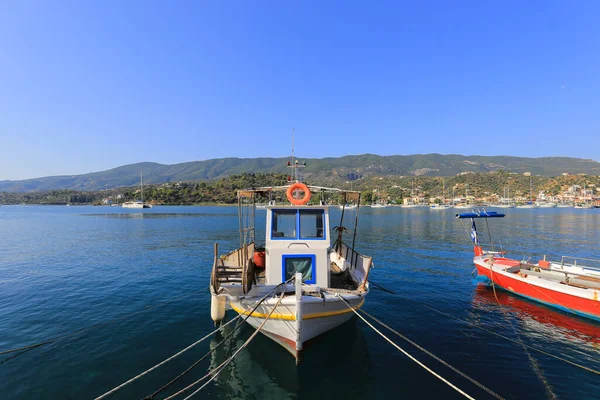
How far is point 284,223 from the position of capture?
10922mm

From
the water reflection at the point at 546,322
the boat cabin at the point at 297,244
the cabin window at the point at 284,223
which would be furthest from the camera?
the cabin window at the point at 284,223

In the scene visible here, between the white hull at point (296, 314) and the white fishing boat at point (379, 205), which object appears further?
the white fishing boat at point (379, 205)

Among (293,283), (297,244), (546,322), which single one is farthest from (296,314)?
(546,322)

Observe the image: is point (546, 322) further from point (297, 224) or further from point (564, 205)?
point (564, 205)

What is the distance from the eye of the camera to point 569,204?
143 meters

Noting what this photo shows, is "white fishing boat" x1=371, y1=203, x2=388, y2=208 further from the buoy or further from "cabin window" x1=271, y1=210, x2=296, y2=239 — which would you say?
the buoy

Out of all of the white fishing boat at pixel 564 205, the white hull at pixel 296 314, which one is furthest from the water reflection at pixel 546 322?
the white fishing boat at pixel 564 205

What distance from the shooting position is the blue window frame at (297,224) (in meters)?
10.8

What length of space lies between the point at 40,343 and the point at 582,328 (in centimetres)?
2125

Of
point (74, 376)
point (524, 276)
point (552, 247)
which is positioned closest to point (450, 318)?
point (524, 276)

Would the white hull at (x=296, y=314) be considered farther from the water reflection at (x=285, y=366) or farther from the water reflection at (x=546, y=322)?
the water reflection at (x=546, y=322)

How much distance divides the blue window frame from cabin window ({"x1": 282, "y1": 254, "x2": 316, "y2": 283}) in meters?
0.76

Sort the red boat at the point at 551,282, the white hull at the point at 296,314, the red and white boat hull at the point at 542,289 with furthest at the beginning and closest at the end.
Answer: the red boat at the point at 551,282 → the red and white boat hull at the point at 542,289 → the white hull at the point at 296,314

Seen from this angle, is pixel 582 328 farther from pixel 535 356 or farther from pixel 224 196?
pixel 224 196
